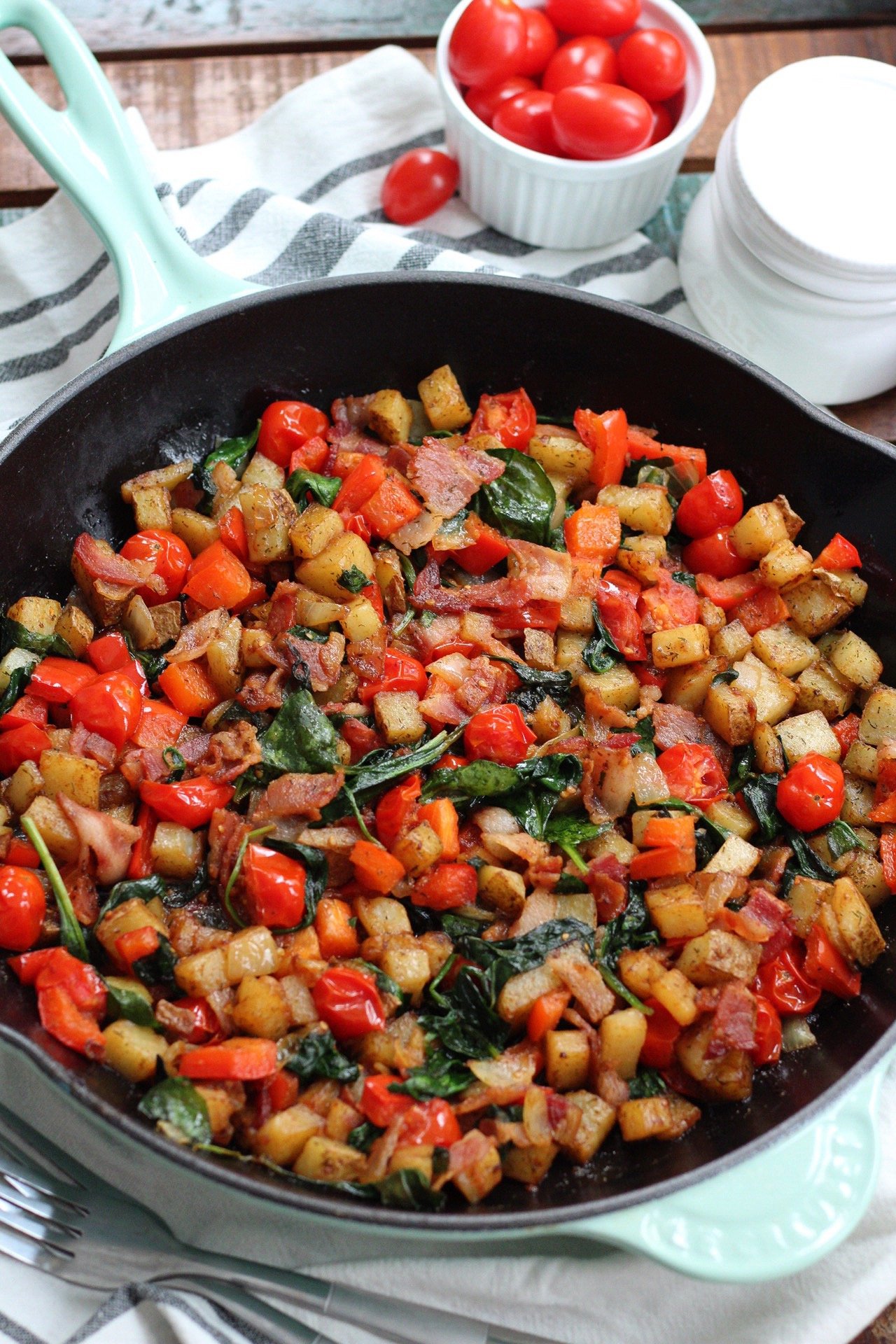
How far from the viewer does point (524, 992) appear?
9.54ft

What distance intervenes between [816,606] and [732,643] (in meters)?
0.28

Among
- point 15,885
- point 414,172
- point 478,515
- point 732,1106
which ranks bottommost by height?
point 732,1106

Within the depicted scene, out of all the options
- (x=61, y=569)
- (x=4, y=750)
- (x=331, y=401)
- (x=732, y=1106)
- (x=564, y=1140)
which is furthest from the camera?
(x=331, y=401)

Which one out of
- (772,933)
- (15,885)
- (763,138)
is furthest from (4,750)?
(763,138)

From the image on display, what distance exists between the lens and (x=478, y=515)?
366 cm

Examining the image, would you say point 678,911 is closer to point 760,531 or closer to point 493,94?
point 760,531

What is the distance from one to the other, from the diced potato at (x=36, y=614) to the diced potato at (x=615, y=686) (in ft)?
4.92

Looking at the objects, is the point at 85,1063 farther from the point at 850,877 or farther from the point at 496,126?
the point at 496,126

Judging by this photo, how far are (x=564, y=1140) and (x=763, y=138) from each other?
3259 millimetres

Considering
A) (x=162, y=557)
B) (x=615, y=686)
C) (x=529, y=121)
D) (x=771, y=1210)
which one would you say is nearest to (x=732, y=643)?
(x=615, y=686)

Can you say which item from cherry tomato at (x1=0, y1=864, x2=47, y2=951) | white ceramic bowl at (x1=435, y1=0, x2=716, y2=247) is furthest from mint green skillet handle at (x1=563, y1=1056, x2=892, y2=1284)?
white ceramic bowl at (x1=435, y1=0, x2=716, y2=247)

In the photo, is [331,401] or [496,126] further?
[496,126]

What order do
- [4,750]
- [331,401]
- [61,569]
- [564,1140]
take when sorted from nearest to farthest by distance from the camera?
[564,1140], [4,750], [61,569], [331,401]

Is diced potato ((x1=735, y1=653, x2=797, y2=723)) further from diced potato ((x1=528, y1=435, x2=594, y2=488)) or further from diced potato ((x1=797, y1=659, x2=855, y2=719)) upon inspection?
diced potato ((x1=528, y1=435, x2=594, y2=488))
